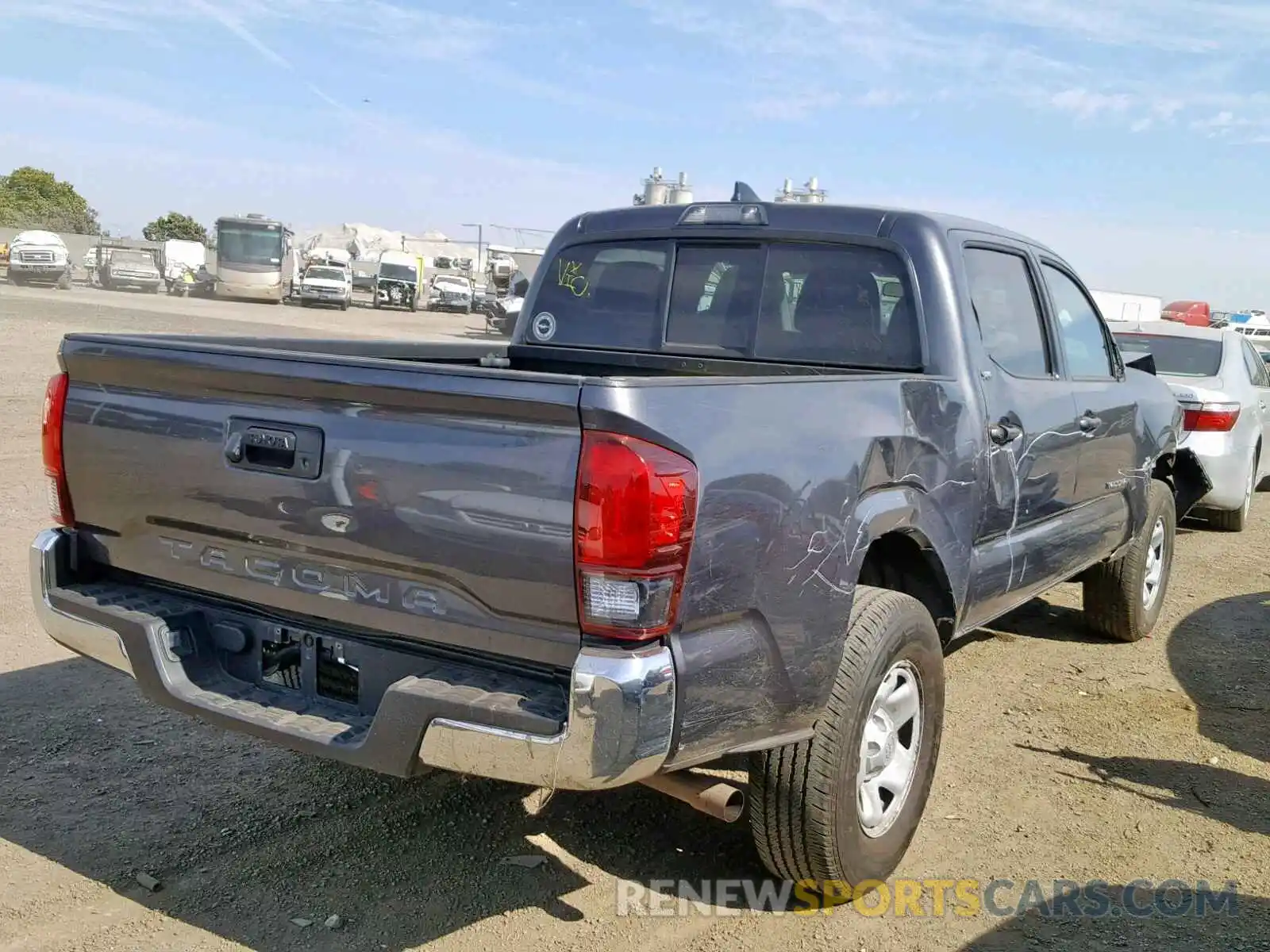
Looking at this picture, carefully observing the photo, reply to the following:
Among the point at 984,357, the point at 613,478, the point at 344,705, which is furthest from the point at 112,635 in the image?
the point at 984,357

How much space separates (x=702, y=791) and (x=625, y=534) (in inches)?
32.1

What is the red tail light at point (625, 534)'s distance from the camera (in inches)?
96.1

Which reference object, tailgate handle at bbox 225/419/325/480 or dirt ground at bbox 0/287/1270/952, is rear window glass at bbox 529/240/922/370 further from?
tailgate handle at bbox 225/419/325/480

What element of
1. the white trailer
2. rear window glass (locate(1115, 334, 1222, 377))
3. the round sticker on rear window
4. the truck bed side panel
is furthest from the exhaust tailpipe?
the white trailer

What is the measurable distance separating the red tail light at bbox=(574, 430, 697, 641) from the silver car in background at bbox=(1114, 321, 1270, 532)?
22.1 feet

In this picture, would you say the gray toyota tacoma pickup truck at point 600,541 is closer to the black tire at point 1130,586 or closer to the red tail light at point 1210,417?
the black tire at point 1130,586

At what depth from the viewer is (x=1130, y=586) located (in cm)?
586

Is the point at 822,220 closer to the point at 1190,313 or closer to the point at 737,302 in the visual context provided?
the point at 737,302

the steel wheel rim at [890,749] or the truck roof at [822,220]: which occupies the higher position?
the truck roof at [822,220]

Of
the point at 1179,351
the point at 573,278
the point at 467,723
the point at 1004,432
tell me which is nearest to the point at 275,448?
the point at 467,723

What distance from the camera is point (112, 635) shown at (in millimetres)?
3072

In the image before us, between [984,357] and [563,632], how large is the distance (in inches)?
88.0

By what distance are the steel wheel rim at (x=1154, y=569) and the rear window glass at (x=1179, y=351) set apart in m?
2.93

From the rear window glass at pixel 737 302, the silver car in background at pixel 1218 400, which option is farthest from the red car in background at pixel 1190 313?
the rear window glass at pixel 737 302
